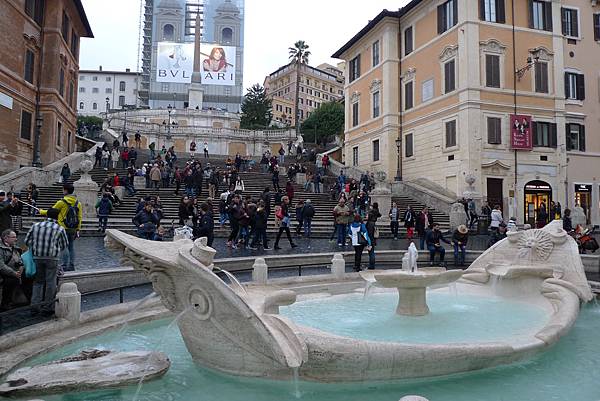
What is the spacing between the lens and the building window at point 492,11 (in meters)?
25.5

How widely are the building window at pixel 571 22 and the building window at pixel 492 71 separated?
5.91m

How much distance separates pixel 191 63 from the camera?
260 ft

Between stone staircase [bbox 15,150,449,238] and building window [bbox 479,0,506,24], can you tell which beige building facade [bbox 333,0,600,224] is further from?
stone staircase [bbox 15,150,449,238]

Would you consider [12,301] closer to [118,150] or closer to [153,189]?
[153,189]

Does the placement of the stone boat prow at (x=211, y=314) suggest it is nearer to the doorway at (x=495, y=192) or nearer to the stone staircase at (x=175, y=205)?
the stone staircase at (x=175, y=205)

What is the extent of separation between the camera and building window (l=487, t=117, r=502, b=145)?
25.1m

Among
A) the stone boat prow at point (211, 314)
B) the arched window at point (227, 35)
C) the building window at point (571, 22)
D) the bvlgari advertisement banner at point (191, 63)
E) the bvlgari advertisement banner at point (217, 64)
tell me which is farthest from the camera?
the arched window at point (227, 35)

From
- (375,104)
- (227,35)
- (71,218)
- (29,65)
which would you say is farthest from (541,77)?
(227,35)

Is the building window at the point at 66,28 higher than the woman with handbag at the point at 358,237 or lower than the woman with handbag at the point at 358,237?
higher

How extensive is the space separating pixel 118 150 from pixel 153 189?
10081 mm

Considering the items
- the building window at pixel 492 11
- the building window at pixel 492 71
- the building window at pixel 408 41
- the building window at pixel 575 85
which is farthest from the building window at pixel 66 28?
the building window at pixel 575 85

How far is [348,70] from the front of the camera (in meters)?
37.2

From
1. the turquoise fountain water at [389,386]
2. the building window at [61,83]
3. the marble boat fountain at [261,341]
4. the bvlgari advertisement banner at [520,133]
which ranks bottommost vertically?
the turquoise fountain water at [389,386]

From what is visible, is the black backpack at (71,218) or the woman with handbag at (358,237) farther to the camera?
the woman with handbag at (358,237)
